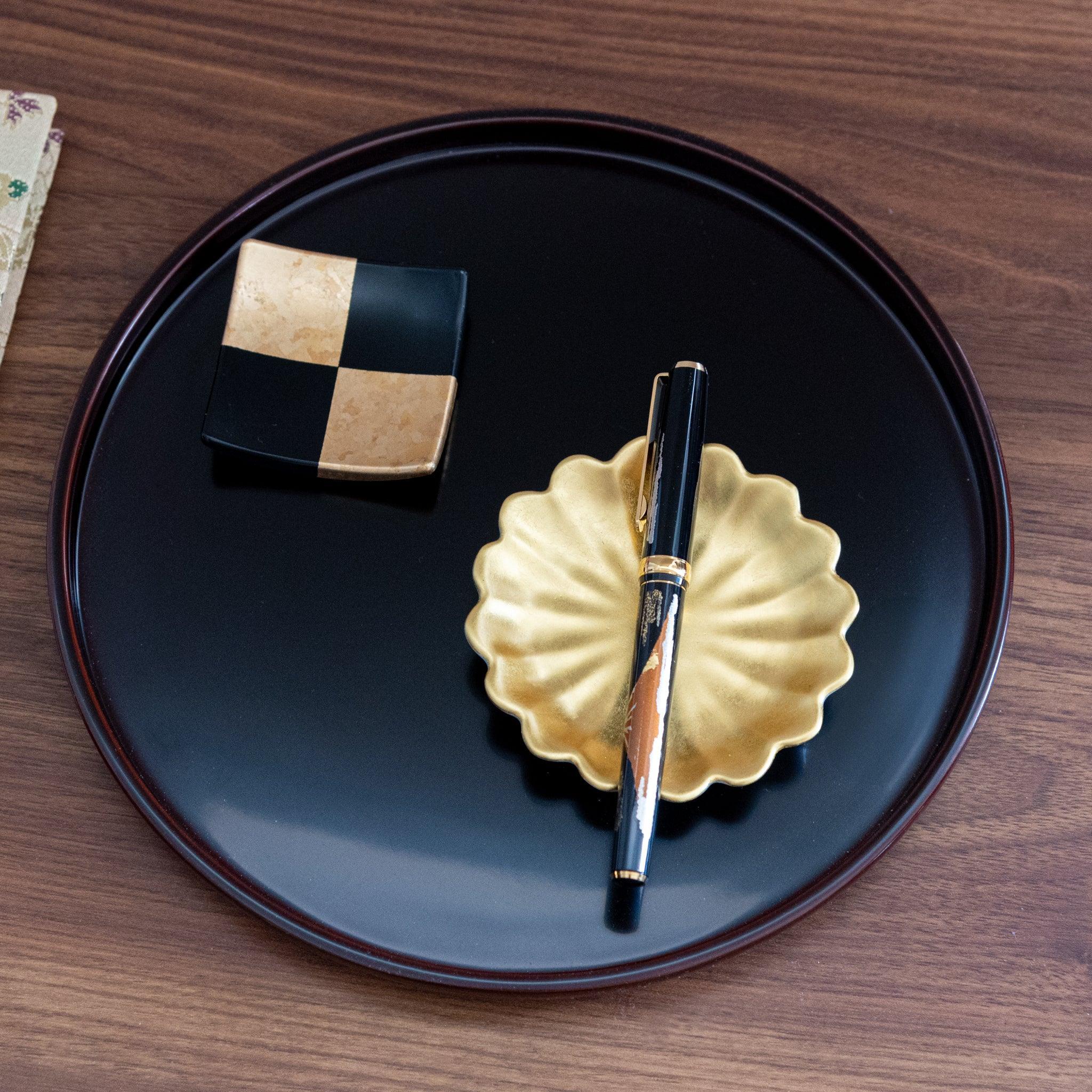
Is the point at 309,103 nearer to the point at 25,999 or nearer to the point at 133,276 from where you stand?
the point at 133,276

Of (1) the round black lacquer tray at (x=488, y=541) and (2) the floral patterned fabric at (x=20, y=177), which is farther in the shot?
(2) the floral patterned fabric at (x=20, y=177)

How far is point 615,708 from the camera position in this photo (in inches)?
18.7

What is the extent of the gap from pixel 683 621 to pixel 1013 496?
23 centimetres

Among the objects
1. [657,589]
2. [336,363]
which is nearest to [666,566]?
[657,589]

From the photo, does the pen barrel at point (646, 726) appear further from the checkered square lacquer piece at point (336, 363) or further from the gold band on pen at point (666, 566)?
the checkered square lacquer piece at point (336, 363)

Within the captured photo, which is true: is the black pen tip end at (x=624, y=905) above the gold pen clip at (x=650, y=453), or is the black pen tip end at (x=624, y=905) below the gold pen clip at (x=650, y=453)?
below

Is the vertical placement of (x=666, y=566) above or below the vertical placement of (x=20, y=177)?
below

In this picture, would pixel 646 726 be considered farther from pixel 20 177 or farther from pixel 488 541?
pixel 20 177

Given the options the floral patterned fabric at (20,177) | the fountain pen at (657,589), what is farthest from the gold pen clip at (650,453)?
the floral patterned fabric at (20,177)

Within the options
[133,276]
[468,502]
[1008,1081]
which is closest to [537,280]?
[468,502]

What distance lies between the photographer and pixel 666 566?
1.54ft

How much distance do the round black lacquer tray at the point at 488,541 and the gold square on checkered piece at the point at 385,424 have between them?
20mm

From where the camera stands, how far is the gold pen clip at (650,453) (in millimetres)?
487

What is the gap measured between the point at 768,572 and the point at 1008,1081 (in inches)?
10.6
